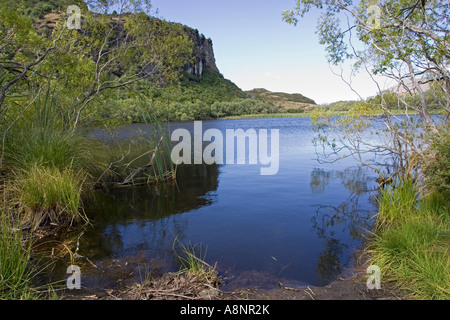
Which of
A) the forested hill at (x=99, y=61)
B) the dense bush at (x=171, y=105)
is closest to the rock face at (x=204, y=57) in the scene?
the dense bush at (x=171, y=105)

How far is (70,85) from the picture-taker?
11.0 m

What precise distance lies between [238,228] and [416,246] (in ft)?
12.7

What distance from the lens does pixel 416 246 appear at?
14.3ft

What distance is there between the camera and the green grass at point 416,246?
372cm

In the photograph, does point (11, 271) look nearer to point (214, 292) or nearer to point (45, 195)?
point (214, 292)

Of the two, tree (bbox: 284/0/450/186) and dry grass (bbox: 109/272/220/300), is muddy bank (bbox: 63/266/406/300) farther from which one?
tree (bbox: 284/0/450/186)

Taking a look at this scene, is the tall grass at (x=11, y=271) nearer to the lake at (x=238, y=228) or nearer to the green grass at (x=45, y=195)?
the lake at (x=238, y=228)

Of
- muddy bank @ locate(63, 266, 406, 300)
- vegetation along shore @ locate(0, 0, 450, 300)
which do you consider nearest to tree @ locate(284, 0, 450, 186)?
vegetation along shore @ locate(0, 0, 450, 300)

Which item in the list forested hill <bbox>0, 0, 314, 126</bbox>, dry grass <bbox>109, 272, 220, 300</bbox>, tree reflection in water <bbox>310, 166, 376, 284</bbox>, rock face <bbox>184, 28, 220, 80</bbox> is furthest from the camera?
rock face <bbox>184, 28, 220, 80</bbox>

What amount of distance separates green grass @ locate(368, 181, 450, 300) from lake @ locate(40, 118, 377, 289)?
775 millimetres

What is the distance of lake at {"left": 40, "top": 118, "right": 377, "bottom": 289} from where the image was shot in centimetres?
514

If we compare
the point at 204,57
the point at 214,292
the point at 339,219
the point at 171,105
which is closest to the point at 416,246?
the point at 214,292

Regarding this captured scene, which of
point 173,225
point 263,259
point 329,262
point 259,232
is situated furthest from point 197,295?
point 173,225

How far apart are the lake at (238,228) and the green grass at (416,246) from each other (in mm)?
775
